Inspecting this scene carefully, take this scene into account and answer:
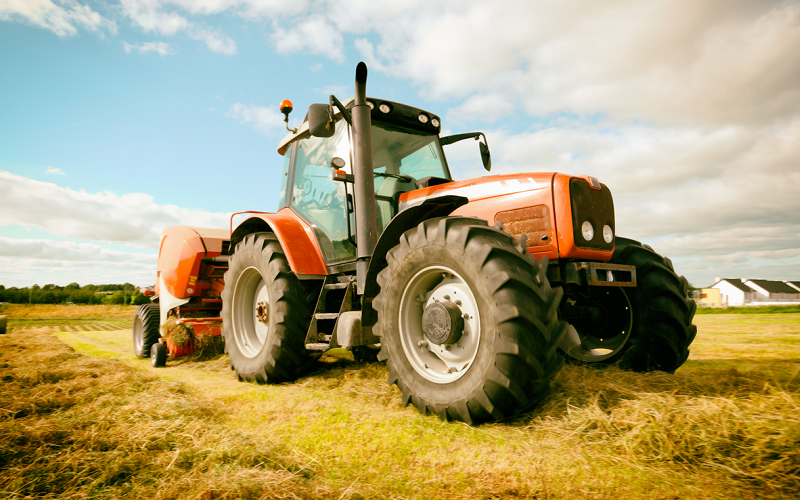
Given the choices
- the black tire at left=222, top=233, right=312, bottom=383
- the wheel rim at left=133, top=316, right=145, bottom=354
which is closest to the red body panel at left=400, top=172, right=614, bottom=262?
the black tire at left=222, top=233, right=312, bottom=383

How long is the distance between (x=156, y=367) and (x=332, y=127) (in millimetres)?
3909

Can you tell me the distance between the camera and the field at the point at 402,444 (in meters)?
1.63

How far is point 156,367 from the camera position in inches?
214

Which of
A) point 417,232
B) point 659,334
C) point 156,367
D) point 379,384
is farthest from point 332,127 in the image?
point 156,367

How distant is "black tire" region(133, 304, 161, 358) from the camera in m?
6.63

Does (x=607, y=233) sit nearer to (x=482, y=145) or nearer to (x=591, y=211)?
(x=591, y=211)

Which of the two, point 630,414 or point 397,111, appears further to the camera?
point 397,111

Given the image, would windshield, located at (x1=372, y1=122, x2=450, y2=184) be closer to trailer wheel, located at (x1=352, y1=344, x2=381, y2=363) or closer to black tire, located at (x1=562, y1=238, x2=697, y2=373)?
black tire, located at (x1=562, y1=238, x2=697, y2=373)

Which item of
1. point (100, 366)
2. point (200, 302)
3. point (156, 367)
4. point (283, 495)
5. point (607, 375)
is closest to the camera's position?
point (283, 495)

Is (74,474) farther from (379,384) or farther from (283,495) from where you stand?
(379,384)

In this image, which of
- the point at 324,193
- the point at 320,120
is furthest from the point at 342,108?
the point at 324,193

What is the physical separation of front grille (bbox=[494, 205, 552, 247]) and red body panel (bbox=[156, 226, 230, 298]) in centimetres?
444

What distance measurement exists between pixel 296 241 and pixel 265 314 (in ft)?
2.68

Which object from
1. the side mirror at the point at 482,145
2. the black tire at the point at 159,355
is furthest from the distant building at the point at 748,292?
the black tire at the point at 159,355
